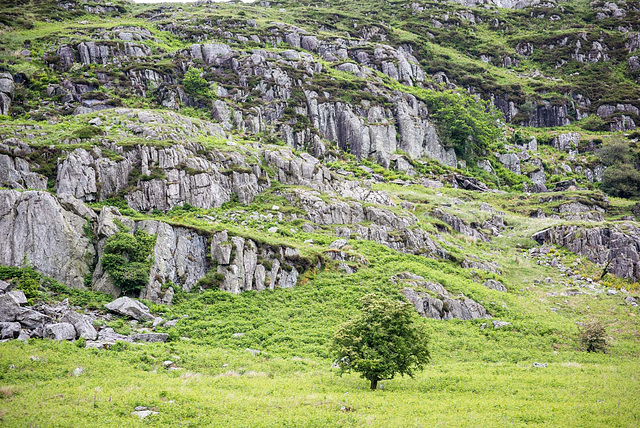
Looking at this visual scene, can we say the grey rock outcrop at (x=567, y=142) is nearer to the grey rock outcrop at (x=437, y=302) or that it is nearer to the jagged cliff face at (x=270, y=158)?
the jagged cliff face at (x=270, y=158)

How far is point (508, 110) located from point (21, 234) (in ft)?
384

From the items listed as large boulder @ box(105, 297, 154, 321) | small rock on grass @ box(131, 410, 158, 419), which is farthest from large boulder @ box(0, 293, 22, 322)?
small rock on grass @ box(131, 410, 158, 419)

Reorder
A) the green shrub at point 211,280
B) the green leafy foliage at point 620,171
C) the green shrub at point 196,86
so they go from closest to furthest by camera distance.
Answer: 1. the green shrub at point 211,280
2. the green leafy foliage at point 620,171
3. the green shrub at point 196,86

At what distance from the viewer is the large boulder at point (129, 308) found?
84.8 ft

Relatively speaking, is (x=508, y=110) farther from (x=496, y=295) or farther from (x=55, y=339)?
(x=55, y=339)

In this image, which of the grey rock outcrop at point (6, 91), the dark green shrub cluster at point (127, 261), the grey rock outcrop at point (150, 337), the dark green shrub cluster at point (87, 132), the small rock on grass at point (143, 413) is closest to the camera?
the small rock on grass at point (143, 413)

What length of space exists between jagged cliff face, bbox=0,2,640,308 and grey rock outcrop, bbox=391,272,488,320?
181 millimetres

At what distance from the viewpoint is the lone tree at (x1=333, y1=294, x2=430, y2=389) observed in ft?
62.9

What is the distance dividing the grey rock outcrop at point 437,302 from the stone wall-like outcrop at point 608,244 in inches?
806

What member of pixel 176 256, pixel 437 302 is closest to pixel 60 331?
pixel 176 256

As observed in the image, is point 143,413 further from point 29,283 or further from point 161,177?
point 161,177

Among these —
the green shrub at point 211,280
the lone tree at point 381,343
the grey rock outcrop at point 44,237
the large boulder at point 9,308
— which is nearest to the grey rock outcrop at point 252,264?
the green shrub at point 211,280

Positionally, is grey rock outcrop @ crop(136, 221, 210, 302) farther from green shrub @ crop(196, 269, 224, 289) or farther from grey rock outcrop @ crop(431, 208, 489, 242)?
grey rock outcrop @ crop(431, 208, 489, 242)

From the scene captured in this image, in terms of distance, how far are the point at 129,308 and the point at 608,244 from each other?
53.8 m
